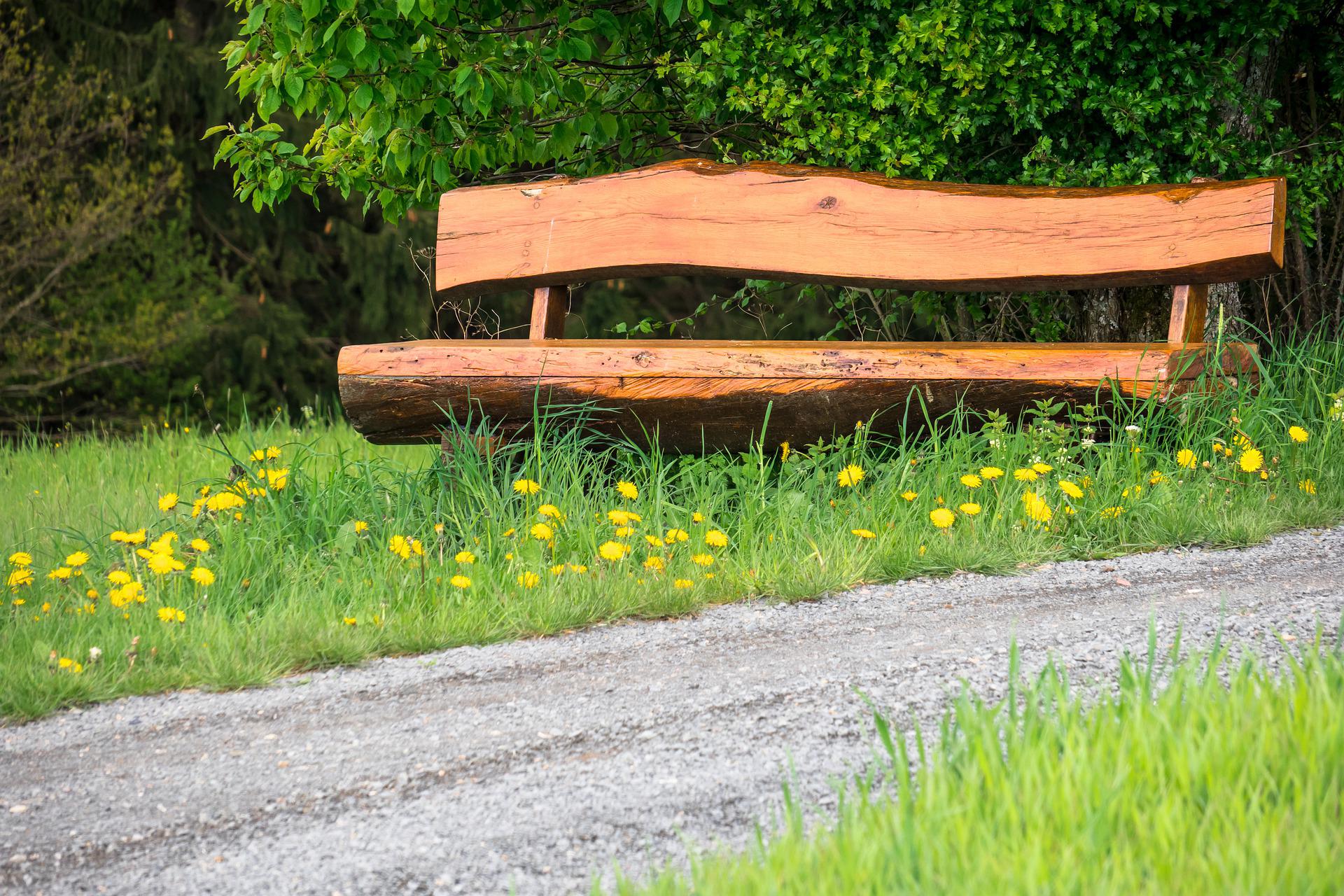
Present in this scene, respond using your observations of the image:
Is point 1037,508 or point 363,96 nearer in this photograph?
point 1037,508

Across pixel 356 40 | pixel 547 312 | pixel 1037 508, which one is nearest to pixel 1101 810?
pixel 1037 508

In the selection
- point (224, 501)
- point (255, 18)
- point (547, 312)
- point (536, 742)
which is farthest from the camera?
point (547, 312)

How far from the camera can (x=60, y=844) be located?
71.4 inches

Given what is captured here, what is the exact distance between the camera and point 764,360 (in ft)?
12.5

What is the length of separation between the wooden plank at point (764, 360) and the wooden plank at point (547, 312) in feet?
1.93

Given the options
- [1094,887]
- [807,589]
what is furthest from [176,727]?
[1094,887]

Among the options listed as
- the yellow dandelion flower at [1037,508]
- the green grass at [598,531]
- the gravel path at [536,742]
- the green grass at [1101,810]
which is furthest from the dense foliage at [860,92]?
the green grass at [1101,810]

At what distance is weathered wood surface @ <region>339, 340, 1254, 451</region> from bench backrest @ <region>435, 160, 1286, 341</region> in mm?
395

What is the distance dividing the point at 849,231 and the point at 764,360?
0.81 meters

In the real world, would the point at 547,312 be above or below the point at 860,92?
below

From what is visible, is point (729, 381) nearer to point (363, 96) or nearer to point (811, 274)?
point (811, 274)

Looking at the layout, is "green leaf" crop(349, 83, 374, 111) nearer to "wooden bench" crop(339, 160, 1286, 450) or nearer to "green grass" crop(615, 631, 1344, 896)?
"wooden bench" crop(339, 160, 1286, 450)

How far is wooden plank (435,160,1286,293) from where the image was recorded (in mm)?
3943

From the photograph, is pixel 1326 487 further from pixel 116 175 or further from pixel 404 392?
pixel 116 175
